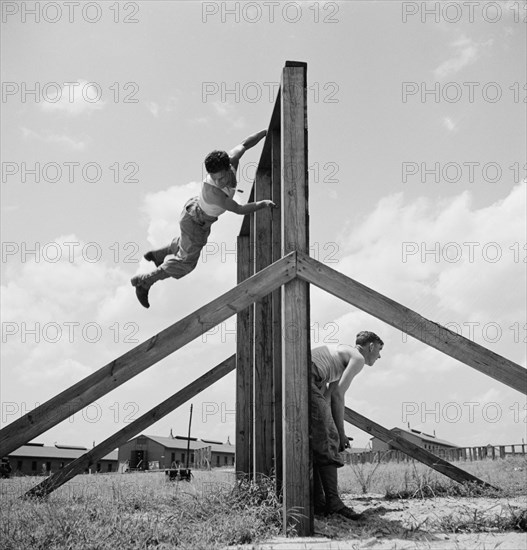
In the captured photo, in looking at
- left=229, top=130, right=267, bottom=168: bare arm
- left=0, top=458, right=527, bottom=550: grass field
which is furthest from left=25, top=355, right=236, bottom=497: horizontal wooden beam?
left=229, top=130, right=267, bottom=168: bare arm

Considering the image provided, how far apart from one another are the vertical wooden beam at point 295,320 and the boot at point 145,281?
2.02 meters

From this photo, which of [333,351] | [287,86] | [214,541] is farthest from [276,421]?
[287,86]

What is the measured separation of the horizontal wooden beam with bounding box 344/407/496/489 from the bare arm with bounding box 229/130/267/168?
3.52 meters

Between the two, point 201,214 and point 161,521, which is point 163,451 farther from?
point 161,521

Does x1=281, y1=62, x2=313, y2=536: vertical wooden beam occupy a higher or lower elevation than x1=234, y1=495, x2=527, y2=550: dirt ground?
higher

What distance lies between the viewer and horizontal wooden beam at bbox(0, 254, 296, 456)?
359cm

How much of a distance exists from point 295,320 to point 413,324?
792 millimetres

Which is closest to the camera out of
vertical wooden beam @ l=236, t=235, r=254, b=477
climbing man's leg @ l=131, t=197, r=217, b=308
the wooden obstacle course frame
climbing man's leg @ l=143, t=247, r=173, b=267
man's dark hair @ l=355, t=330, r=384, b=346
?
the wooden obstacle course frame

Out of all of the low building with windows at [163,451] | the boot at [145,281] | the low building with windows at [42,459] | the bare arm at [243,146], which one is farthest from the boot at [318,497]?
the low building with windows at [163,451]

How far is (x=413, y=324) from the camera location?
3.91m

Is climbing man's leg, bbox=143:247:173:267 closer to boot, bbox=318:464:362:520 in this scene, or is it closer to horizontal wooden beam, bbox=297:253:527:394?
horizontal wooden beam, bbox=297:253:527:394

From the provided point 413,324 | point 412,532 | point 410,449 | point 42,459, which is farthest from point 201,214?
point 42,459

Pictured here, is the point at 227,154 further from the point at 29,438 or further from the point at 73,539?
the point at 73,539

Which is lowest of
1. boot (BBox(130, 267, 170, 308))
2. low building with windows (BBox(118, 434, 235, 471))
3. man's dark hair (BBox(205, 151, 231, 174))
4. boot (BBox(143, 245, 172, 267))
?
low building with windows (BBox(118, 434, 235, 471))
